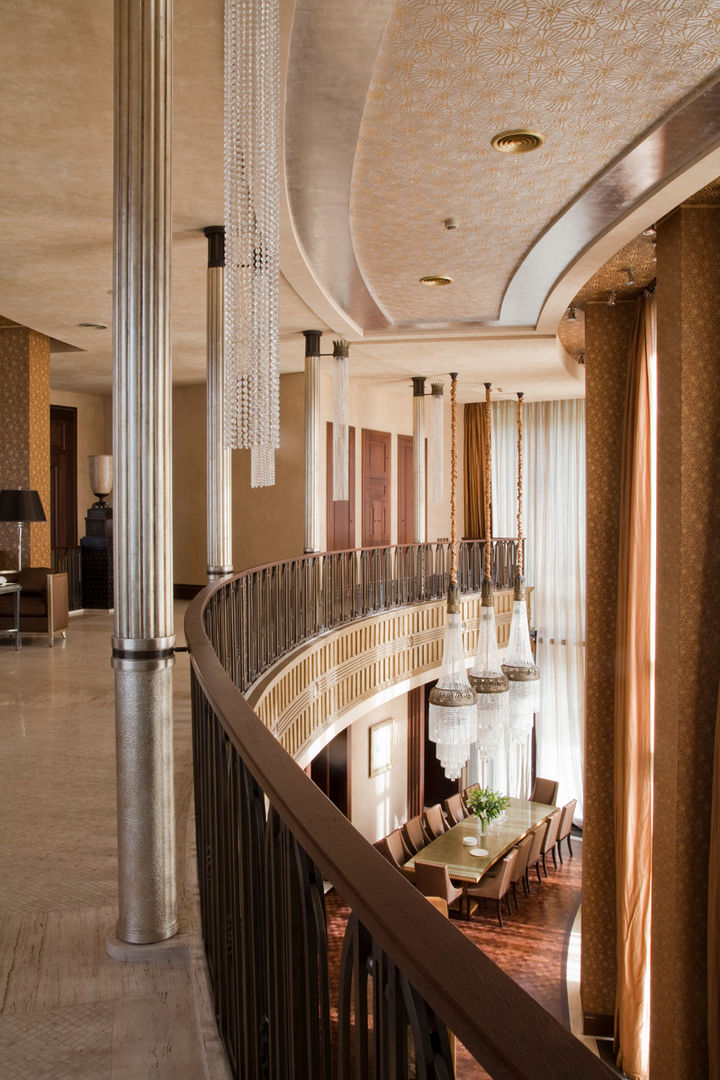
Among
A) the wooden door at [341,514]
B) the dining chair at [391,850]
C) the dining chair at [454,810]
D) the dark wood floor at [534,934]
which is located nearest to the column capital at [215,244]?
the dark wood floor at [534,934]

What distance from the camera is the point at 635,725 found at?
7.90m

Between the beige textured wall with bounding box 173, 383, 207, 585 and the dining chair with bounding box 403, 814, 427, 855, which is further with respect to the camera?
the beige textured wall with bounding box 173, 383, 207, 585

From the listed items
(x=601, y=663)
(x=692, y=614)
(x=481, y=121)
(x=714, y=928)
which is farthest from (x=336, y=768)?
(x=481, y=121)

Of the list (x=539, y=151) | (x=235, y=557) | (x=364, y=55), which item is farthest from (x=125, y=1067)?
(x=235, y=557)

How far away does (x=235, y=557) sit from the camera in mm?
14461

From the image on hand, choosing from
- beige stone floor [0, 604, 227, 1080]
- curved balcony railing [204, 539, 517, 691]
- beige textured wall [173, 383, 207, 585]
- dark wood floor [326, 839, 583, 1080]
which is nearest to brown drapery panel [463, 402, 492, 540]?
curved balcony railing [204, 539, 517, 691]

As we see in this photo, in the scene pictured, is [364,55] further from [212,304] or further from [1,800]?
[1,800]

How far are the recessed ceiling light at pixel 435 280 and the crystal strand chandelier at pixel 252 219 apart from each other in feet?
16.2

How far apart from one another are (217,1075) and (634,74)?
4.82 meters

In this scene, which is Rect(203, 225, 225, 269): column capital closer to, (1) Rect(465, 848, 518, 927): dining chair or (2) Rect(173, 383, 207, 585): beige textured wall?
(2) Rect(173, 383, 207, 585): beige textured wall

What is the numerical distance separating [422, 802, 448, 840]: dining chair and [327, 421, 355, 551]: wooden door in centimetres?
426

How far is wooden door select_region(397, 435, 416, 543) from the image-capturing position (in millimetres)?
16828

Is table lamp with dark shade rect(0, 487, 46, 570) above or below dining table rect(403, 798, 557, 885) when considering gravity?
above

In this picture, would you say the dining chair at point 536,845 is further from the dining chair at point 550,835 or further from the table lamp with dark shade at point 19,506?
the table lamp with dark shade at point 19,506
